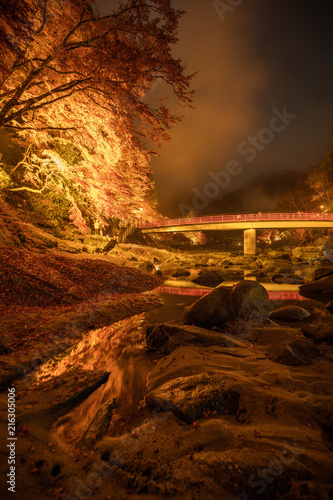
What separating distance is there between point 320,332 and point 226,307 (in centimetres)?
235

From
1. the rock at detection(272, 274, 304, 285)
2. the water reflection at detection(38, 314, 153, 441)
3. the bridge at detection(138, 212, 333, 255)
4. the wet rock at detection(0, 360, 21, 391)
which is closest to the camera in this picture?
the water reflection at detection(38, 314, 153, 441)

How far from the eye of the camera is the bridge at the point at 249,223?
31062mm

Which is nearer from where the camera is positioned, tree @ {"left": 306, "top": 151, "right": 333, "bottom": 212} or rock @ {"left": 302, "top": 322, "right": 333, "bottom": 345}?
rock @ {"left": 302, "top": 322, "right": 333, "bottom": 345}

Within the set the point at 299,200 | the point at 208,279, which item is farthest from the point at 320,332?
the point at 299,200

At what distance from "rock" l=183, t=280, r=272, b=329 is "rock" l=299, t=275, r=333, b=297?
6.87 m

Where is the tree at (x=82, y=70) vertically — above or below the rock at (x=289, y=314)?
above

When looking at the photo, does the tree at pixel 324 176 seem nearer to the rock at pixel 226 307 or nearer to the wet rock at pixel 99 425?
the rock at pixel 226 307

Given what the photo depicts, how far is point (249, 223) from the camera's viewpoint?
3416 centimetres

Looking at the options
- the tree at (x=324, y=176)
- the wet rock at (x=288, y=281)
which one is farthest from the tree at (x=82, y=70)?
the tree at (x=324, y=176)

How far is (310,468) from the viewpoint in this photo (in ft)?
6.30

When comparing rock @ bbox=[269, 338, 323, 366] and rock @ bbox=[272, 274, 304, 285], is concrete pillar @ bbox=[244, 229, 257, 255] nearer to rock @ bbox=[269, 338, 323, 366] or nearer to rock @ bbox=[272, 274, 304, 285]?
rock @ bbox=[272, 274, 304, 285]

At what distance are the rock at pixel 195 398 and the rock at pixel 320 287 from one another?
1115 centimetres

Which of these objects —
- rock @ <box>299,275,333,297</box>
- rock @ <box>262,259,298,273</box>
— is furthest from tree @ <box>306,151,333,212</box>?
rock @ <box>299,275,333,297</box>

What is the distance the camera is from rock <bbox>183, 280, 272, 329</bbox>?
250 inches
